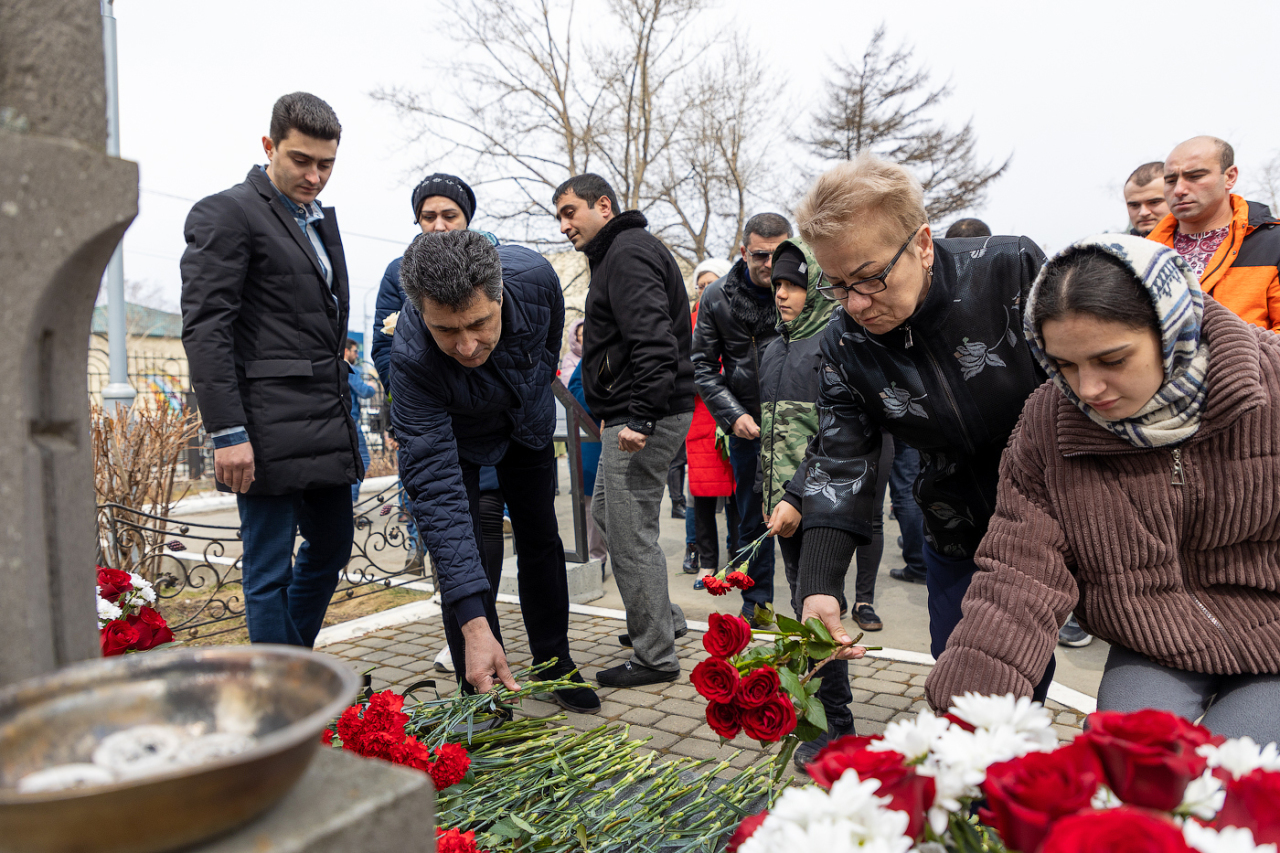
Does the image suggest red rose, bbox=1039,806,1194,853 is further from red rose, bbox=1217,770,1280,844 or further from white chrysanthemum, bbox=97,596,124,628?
white chrysanthemum, bbox=97,596,124,628

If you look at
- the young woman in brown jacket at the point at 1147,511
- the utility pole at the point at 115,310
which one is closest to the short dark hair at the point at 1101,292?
the young woman in brown jacket at the point at 1147,511

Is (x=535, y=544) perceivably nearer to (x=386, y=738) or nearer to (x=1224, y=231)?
(x=386, y=738)

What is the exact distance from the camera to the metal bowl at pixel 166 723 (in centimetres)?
82

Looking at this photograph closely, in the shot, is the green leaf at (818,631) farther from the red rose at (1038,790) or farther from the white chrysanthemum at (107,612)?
the white chrysanthemum at (107,612)

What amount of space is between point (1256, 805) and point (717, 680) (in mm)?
1239

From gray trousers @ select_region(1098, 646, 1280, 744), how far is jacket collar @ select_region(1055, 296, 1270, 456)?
0.54 metres

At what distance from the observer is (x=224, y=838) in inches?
37.2

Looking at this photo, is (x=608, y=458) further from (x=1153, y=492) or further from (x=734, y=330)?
(x=1153, y=492)

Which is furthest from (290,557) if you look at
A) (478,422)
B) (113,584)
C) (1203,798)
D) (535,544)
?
(1203,798)

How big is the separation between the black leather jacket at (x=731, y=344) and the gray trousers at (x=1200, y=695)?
2.96 metres

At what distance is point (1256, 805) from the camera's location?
3.27 ft

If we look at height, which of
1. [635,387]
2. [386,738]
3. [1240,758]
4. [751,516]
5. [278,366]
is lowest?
[386,738]

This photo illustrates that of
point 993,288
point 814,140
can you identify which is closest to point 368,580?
point 993,288

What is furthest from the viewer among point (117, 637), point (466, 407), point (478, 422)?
point (478, 422)
